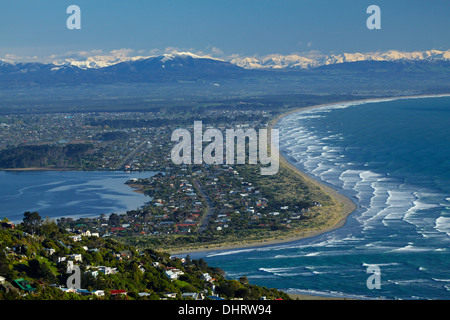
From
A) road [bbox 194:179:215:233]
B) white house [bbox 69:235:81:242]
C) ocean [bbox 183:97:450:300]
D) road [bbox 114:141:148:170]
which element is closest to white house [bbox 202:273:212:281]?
ocean [bbox 183:97:450:300]

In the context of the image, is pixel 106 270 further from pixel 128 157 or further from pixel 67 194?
pixel 128 157

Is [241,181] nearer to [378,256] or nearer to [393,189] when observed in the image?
[393,189]

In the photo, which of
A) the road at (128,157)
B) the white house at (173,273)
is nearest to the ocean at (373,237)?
the white house at (173,273)

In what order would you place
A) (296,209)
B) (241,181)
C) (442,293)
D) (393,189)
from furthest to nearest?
1. (241,181)
2. (393,189)
3. (296,209)
4. (442,293)

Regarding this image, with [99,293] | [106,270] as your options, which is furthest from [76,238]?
[99,293]

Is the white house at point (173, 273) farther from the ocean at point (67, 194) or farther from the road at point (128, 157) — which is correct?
the road at point (128, 157)
